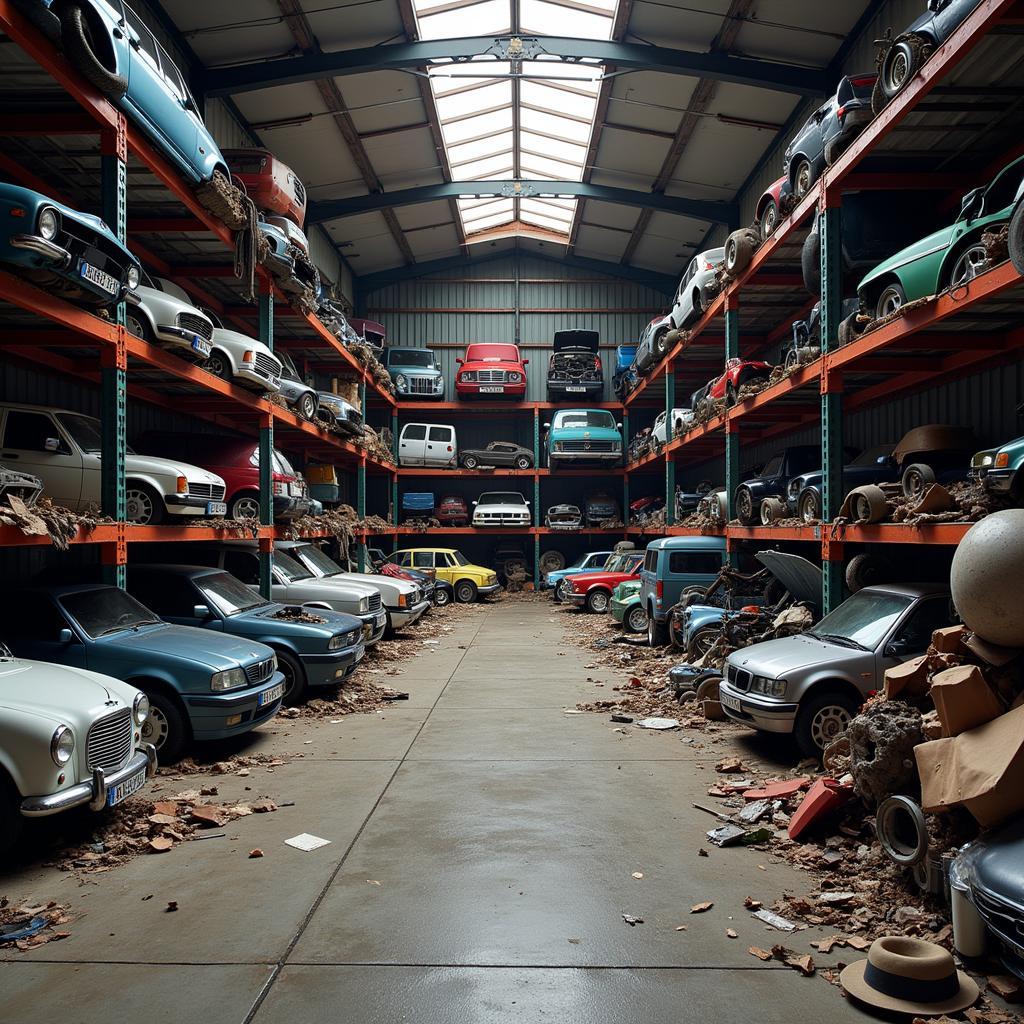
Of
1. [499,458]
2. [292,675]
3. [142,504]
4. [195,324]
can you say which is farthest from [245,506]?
[499,458]

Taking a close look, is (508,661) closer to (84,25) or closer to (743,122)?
(84,25)

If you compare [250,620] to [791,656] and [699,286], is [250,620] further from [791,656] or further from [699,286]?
[699,286]

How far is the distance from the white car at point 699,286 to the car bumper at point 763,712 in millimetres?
9168

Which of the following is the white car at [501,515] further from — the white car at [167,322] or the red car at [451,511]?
the white car at [167,322]

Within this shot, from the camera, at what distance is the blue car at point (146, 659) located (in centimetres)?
671

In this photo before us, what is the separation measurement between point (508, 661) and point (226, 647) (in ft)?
20.5

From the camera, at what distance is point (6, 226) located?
19.4ft

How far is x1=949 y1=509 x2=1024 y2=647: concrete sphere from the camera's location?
14.7 ft

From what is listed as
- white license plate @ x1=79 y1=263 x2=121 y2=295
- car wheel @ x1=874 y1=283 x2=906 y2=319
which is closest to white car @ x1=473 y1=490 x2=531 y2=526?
car wheel @ x1=874 y1=283 x2=906 y2=319

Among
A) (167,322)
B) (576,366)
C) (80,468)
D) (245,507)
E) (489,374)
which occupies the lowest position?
(245,507)

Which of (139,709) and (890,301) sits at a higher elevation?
(890,301)

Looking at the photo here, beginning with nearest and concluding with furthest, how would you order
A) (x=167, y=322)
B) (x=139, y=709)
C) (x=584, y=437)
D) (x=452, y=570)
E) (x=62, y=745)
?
1. (x=62, y=745)
2. (x=139, y=709)
3. (x=167, y=322)
4. (x=452, y=570)
5. (x=584, y=437)

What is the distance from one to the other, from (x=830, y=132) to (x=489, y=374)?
16903 mm

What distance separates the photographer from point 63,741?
4684 mm
